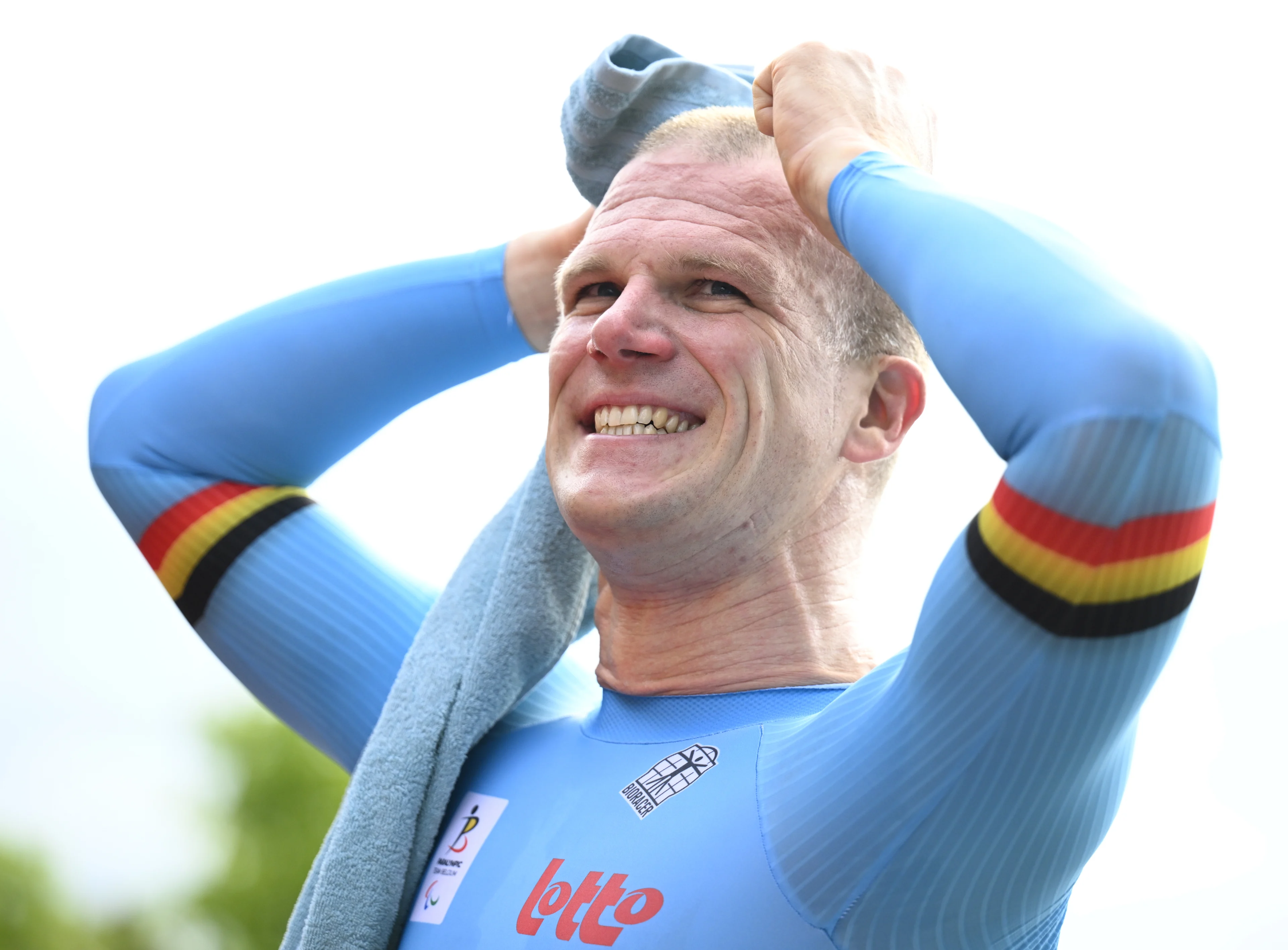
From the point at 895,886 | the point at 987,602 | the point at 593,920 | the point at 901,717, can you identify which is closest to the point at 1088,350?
the point at 987,602

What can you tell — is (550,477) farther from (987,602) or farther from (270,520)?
(987,602)

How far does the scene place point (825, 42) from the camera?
1035mm

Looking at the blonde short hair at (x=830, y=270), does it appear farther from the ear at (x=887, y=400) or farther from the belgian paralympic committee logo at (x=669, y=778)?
the belgian paralympic committee logo at (x=669, y=778)

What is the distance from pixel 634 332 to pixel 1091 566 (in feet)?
1.66

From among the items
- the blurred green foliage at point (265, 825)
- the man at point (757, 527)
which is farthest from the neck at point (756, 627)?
the blurred green foliage at point (265, 825)

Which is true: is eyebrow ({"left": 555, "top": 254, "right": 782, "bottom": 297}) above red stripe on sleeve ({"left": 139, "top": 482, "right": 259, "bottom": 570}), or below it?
above

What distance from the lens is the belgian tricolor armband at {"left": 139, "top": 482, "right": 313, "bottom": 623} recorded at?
1.36 m

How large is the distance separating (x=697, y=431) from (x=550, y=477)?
16cm

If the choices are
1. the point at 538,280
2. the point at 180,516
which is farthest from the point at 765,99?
the point at 180,516

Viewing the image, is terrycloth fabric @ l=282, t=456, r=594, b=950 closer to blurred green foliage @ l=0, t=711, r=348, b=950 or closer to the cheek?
the cheek

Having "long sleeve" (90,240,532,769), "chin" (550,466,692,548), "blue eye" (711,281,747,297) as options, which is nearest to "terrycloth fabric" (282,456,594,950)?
"long sleeve" (90,240,532,769)

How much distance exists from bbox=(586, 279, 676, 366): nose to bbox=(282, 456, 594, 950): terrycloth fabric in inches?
10.8

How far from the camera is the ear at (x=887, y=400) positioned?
46.6 inches

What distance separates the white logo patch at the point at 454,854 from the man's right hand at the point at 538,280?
0.54m
